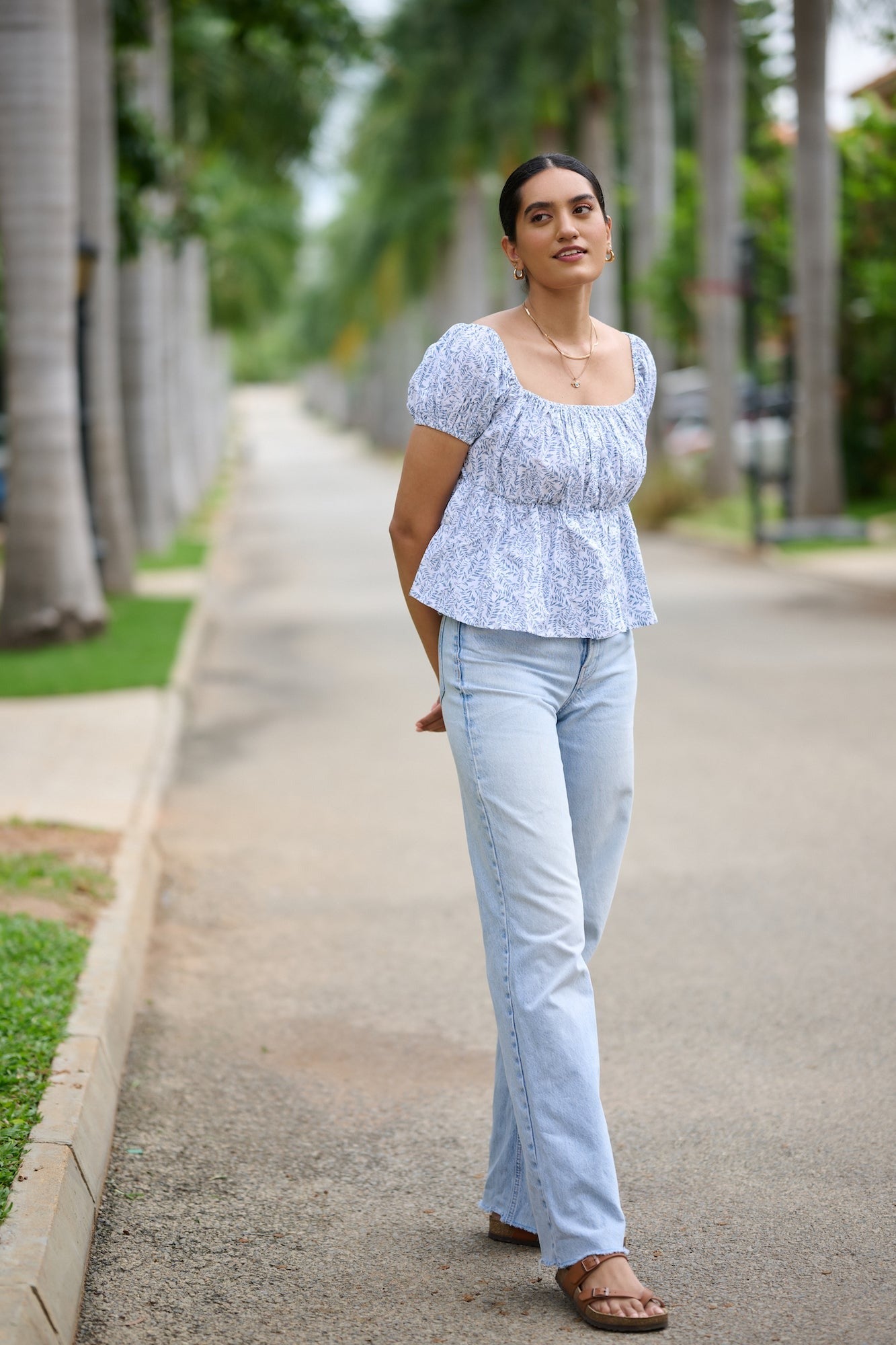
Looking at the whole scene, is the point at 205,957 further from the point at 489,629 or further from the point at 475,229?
the point at 475,229

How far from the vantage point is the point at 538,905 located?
3166 millimetres

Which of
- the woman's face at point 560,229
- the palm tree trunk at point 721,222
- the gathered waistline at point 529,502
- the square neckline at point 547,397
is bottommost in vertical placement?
the gathered waistline at point 529,502

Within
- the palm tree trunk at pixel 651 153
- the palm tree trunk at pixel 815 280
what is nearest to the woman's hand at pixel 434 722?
the palm tree trunk at pixel 815 280

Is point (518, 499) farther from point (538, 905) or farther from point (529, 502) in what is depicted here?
point (538, 905)

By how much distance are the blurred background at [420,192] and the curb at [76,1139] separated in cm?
690

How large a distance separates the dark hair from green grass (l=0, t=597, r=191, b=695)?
794cm

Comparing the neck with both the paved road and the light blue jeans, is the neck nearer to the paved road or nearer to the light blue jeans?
the light blue jeans

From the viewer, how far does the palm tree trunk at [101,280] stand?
15.0 meters

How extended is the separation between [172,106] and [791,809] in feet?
72.2

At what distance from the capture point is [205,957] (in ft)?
19.2

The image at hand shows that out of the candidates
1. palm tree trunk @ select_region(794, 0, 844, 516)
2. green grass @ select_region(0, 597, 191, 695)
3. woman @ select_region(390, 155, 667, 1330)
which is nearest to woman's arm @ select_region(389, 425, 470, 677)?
woman @ select_region(390, 155, 667, 1330)

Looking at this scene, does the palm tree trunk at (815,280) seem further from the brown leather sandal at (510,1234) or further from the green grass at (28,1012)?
the brown leather sandal at (510,1234)

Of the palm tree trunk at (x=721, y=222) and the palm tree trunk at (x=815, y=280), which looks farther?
the palm tree trunk at (x=721, y=222)

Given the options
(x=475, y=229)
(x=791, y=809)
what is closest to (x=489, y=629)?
(x=791, y=809)
